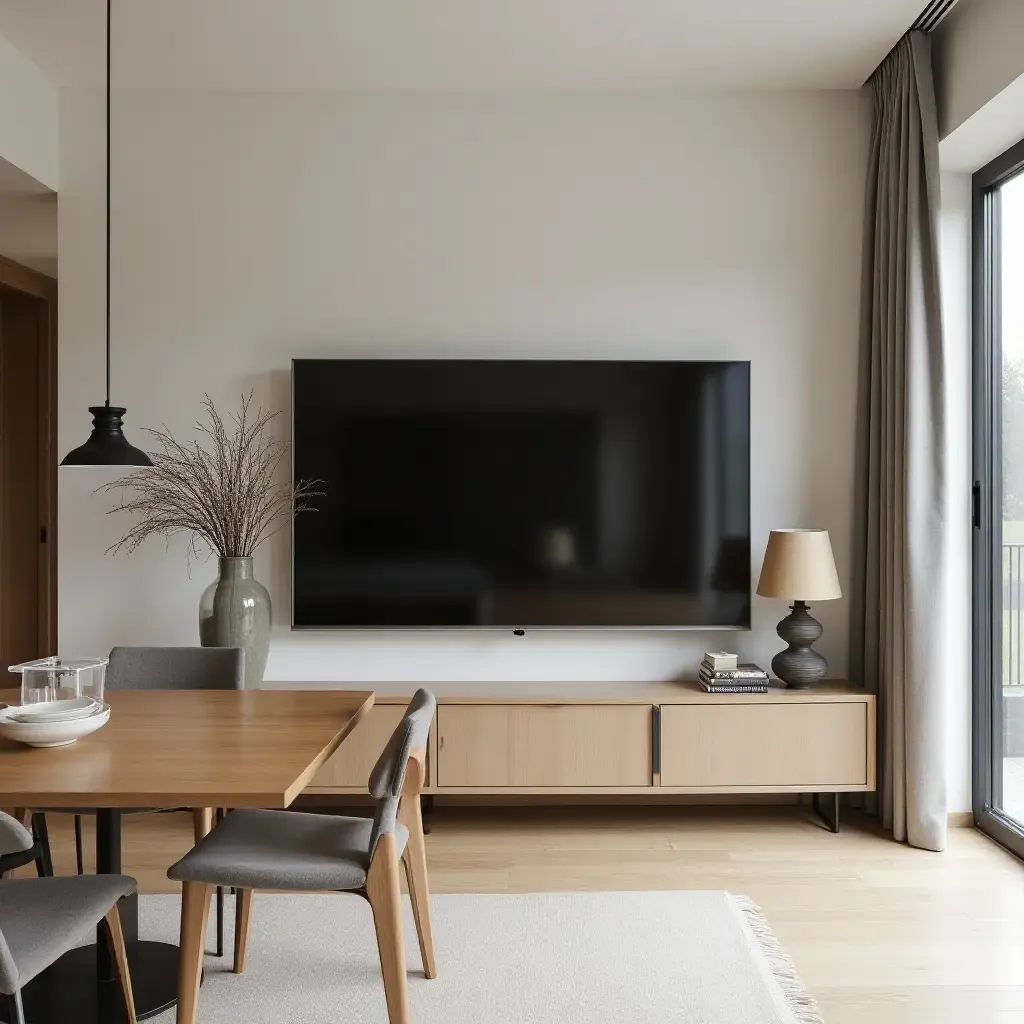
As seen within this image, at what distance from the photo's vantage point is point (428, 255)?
394 cm

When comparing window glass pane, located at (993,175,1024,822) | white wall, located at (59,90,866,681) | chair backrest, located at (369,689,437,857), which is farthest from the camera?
white wall, located at (59,90,866,681)

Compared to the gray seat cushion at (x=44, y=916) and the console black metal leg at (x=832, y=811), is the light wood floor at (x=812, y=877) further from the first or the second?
the gray seat cushion at (x=44, y=916)

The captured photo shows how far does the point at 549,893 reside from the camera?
3.07 m

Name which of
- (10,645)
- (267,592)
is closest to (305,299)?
(267,592)

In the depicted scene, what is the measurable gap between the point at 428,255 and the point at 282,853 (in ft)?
8.37

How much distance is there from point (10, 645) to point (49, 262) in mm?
2245

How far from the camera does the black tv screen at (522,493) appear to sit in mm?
3830

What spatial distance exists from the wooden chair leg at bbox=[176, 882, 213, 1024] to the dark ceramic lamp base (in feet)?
7.71

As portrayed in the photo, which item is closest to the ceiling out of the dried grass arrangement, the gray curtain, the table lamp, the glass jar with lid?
the gray curtain

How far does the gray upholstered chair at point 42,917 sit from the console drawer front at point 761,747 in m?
2.09

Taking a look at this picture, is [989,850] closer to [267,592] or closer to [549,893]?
[549,893]

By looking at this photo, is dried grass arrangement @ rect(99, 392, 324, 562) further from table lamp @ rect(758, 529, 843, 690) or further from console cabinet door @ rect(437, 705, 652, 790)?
table lamp @ rect(758, 529, 843, 690)

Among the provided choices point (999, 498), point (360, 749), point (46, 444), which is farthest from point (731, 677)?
point (46, 444)

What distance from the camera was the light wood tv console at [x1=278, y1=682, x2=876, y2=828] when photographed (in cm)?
357
